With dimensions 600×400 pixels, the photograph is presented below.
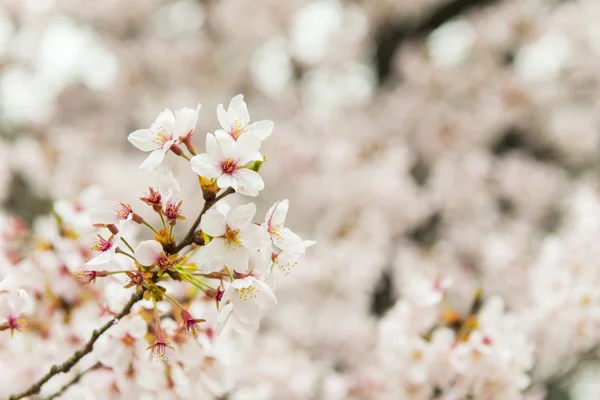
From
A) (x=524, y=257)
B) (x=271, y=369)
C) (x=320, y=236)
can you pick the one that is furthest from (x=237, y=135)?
(x=524, y=257)

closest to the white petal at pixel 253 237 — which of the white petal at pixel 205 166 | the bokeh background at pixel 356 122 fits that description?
the white petal at pixel 205 166

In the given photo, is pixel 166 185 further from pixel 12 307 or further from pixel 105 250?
pixel 12 307

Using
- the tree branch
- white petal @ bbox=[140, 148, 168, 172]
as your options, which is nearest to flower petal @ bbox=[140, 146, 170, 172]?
white petal @ bbox=[140, 148, 168, 172]

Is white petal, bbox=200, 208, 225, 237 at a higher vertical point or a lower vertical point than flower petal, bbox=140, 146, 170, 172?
lower

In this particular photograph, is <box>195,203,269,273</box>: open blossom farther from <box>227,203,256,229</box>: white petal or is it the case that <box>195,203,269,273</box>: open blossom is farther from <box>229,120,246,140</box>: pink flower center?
<box>229,120,246,140</box>: pink flower center

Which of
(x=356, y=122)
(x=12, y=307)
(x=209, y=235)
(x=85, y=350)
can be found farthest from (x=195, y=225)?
(x=356, y=122)

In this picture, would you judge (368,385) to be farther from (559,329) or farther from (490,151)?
(490,151)

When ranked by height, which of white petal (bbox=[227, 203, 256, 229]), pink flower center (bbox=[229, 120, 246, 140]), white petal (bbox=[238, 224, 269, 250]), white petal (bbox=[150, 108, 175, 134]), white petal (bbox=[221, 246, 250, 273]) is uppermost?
white petal (bbox=[150, 108, 175, 134])

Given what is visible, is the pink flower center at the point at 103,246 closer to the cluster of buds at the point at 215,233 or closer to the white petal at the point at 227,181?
the cluster of buds at the point at 215,233
